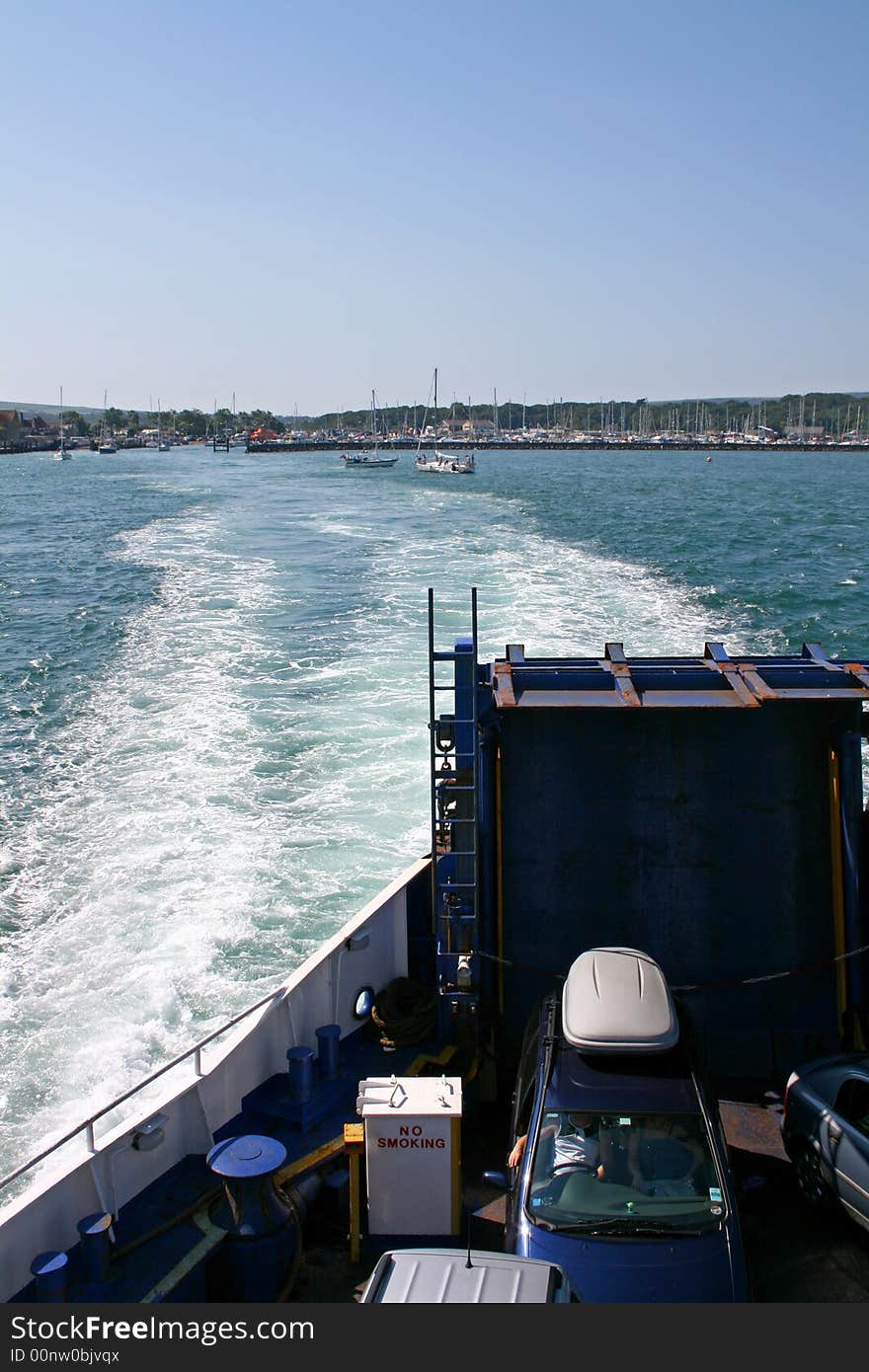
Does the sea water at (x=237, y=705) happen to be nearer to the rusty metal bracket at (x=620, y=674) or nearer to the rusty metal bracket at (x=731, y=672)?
the rusty metal bracket at (x=620, y=674)

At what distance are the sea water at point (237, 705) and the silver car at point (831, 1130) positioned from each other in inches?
202

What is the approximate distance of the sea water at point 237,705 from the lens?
1148cm

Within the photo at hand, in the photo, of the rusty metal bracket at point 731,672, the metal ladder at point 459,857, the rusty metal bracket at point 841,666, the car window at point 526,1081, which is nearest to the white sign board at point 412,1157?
the car window at point 526,1081

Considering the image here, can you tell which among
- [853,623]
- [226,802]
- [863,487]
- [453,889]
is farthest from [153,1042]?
[863,487]

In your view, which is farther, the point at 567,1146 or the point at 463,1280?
the point at 567,1146

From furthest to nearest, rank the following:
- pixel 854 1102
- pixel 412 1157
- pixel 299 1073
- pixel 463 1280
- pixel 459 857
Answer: pixel 459 857, pixel 299 1073, pixel 854 1102, pixel 412 1157, pixel 463 1280

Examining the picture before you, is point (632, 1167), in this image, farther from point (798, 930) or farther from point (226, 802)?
point (226, 802)

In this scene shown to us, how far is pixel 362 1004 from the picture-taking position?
8.07m

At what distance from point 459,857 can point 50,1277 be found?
135 inches

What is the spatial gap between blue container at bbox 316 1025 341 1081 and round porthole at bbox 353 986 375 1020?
49cm

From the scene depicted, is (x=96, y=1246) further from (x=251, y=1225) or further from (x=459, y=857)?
(x=459, y=857)

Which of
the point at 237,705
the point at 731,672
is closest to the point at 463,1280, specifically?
the point at 731,672

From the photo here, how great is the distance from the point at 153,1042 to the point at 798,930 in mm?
5836

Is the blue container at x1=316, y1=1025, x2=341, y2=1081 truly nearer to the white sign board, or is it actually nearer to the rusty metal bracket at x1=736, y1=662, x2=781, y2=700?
the white sign board
